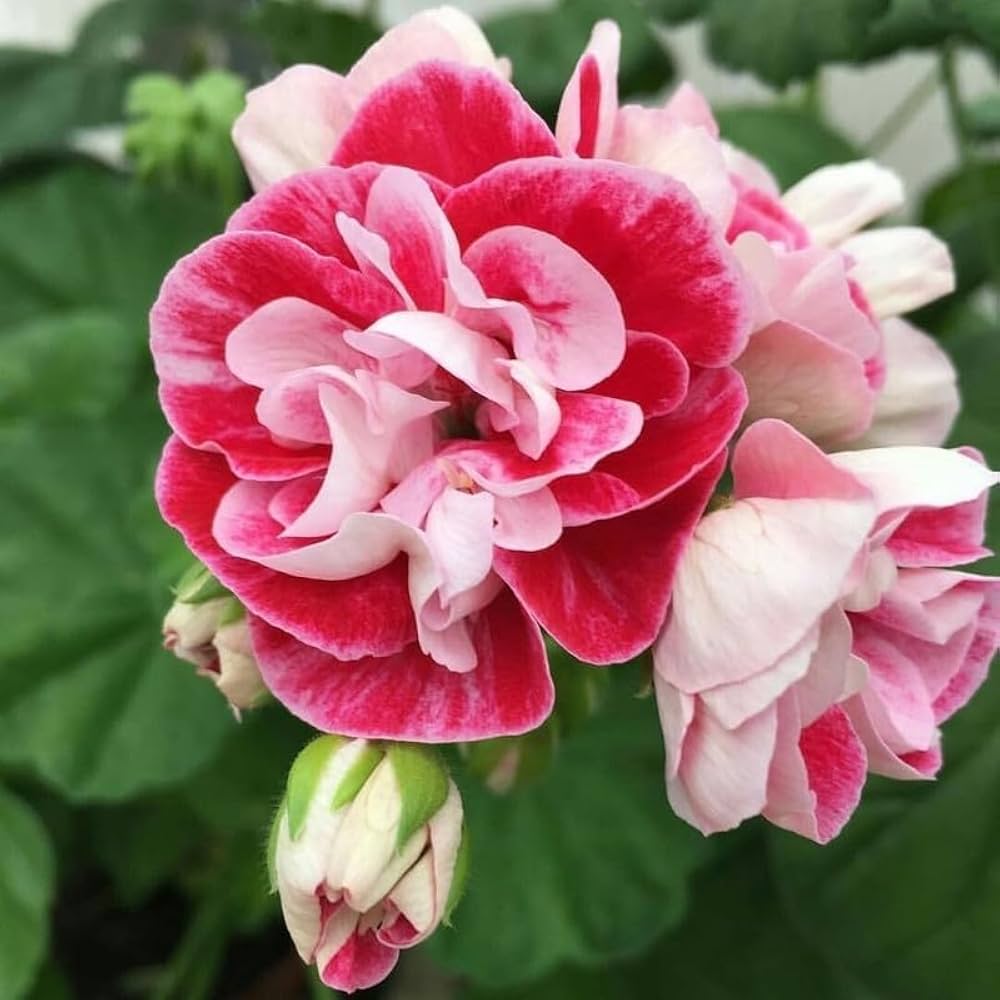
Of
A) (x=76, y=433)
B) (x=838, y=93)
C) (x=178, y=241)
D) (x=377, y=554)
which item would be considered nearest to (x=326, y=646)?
(x=377, y=554)

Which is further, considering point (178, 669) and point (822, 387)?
point (178, 669)

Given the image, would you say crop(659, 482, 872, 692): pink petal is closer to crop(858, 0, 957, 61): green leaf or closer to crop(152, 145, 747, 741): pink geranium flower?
crop(152, 145, 747, 741): pink geranium flower

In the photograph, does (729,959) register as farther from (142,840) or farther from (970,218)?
(970,218)

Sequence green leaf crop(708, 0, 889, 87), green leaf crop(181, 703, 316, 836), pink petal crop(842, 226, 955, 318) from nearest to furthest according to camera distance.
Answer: pink petal crop(842, 226, 955, 318) → green leaf crop(708, 0, 889, 87) → green leaf crop(181, 703, 316, 836)

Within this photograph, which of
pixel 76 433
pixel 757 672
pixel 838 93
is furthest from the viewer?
pixel 838 93

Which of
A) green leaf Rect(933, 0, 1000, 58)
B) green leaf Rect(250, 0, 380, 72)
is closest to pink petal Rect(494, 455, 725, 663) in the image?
green leaf Rect(933, 0, 1000, 58)

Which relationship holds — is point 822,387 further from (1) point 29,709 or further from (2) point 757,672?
(1) point 29,709

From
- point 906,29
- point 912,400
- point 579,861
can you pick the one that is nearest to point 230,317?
point 912,400
